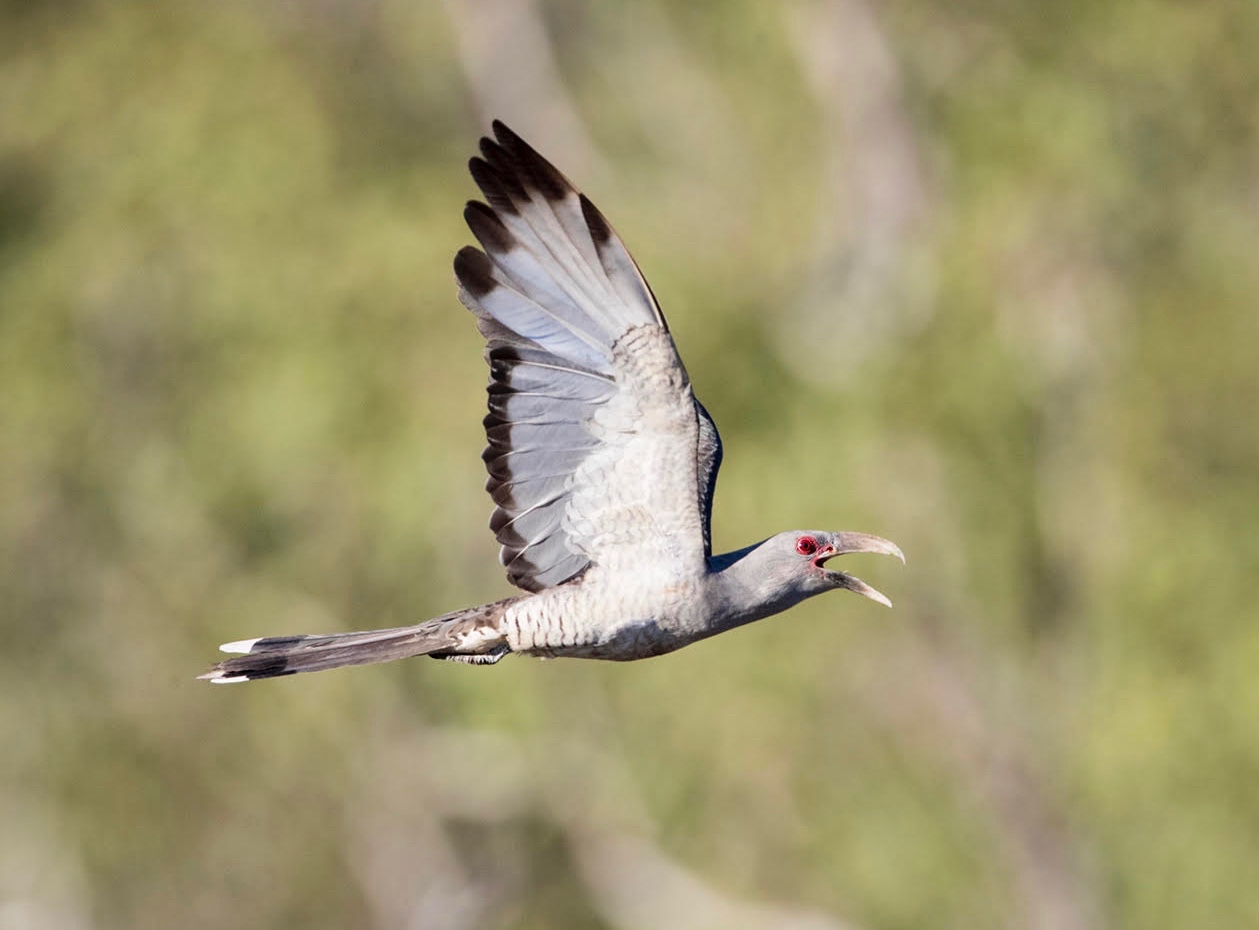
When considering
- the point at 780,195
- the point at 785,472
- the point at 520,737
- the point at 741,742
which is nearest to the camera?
the point at 785,472

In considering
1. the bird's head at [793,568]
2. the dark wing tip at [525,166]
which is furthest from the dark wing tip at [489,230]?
the bird's head at [793,568]

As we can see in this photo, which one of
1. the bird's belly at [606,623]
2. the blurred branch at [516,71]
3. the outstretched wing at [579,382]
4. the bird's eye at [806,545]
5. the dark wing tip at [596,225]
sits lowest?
the bird's belly at [606,623]

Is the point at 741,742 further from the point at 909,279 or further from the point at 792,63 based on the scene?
the point at 792,63

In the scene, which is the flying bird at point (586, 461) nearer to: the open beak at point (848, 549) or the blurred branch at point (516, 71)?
the open beak at point (848, 549)

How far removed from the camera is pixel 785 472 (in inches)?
643

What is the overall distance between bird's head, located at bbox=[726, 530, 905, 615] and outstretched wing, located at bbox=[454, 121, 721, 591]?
25 centimetres

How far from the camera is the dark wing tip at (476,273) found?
6.17 metres

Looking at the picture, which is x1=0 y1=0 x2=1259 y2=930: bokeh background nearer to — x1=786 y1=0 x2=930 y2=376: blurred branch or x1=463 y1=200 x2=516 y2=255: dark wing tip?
x1=786 y1=0 x2=930 y2=376: blurred branch

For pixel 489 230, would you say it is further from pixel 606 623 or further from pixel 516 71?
pixel 516 71

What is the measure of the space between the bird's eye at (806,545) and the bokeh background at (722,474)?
9.42 m

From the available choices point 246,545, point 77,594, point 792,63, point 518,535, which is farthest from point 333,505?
point 518,535

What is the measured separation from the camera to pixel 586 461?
631cm

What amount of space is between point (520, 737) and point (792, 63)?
30.9 feet

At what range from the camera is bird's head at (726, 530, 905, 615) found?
6.31 metres
